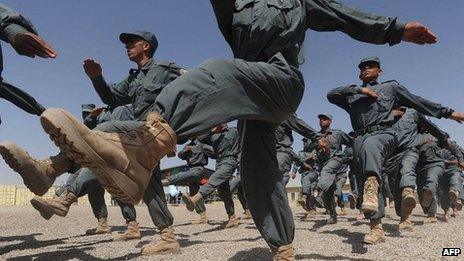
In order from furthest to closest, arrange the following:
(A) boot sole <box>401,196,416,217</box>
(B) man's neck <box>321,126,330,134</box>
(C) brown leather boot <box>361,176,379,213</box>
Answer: (B) man's neck <box>321,126,330,134</box>
(A) boot sole <box>401,196,416,217</box>
(C) brown leather boot <box>361,176,379,213</box>

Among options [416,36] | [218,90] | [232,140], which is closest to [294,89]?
[218,90]

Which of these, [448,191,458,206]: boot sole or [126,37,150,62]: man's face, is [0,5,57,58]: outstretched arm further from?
[448,191,458,206]: boot sole

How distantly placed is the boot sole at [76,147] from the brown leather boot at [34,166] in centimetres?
35

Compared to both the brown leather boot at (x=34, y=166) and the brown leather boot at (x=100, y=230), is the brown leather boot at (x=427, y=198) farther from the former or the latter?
the brown leather boot at (x=34, y=166)

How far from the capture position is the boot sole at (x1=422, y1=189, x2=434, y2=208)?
7255 millimetres

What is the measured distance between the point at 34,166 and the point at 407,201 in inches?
189

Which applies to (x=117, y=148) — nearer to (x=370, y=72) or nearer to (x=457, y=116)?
(x=370, y=72)

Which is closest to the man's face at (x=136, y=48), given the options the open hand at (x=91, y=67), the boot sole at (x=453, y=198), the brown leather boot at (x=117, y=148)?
the open hand at (x=91, y=67)

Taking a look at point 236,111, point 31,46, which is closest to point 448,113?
point 236,111

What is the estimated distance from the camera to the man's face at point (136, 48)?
5047 mm

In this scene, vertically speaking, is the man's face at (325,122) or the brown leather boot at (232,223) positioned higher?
the man's face at (325,122)

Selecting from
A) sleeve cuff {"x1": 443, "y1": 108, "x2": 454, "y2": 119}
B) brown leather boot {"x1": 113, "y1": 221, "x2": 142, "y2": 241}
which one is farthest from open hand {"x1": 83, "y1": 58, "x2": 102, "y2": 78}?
sleeve cuff {"x1": 443, "y1": 108, "x2": 454, "y2": 119}

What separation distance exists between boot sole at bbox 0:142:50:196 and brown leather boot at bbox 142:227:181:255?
1959mm

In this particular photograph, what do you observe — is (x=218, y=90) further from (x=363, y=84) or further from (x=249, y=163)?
(x=363, y=84)
